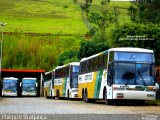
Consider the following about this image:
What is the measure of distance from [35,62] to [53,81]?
106 feet

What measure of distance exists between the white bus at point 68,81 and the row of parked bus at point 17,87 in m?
18.4

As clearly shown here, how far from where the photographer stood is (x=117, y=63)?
29328 millimetres

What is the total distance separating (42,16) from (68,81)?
8124cm

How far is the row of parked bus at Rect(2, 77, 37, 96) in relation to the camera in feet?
224

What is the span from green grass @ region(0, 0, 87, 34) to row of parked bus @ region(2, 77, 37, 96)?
34.8m

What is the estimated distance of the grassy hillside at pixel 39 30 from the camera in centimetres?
8701

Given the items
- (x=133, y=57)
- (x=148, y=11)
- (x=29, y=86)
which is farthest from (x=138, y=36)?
(x=133, y=57)

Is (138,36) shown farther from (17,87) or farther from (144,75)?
(144,75)

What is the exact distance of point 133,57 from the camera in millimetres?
29609

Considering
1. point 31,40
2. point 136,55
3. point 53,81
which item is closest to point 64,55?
point 31,40

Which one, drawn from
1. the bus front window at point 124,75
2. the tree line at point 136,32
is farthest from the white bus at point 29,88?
the bus front window at point 124,75

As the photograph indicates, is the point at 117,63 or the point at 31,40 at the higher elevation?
the point at 31,40

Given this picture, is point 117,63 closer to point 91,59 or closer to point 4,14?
point 91,59

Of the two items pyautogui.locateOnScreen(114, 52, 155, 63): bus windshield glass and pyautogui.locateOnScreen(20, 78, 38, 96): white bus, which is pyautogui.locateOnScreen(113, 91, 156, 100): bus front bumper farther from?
pyautogui.locateOnScreen(20, 78, 38, 96): white bus
